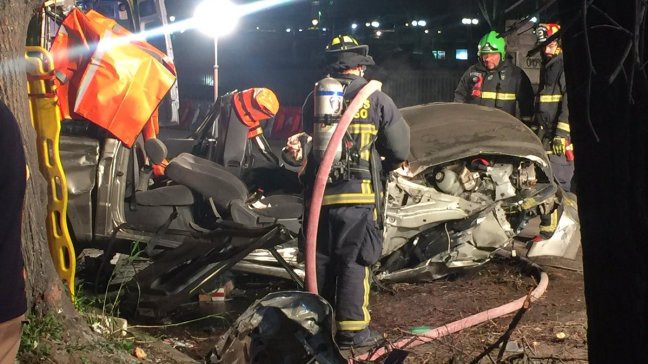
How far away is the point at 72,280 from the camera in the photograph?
477cm

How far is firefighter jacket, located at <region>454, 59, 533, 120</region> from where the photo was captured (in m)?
7.68

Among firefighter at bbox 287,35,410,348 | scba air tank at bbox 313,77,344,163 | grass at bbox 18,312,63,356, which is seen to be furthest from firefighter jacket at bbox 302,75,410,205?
grass at bbox 18,312,63,356

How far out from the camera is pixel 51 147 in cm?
466

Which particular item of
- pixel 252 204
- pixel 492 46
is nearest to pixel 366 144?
pixel 252 204

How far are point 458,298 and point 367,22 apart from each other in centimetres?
2320

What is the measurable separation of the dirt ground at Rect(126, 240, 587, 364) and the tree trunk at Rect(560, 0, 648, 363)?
1.52 meters

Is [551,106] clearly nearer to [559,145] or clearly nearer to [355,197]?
[559,145]

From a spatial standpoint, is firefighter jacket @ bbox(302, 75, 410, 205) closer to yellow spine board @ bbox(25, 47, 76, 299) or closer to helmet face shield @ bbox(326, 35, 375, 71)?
helmet face shield @ bbox(326, 35, 375, 71)

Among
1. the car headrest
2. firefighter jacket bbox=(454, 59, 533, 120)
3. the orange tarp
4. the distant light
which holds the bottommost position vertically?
the car headrest

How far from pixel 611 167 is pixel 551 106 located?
5493 millimetres

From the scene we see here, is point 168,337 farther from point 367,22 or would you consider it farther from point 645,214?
point 367,22

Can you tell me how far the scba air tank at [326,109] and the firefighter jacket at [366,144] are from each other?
0.49 ft

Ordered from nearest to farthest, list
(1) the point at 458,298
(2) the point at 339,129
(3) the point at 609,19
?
(3) the point at 609,19 → (2) the point at 339,129 → (1) the point at 458,298

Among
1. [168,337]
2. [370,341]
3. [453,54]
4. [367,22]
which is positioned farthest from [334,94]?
[367,22]
